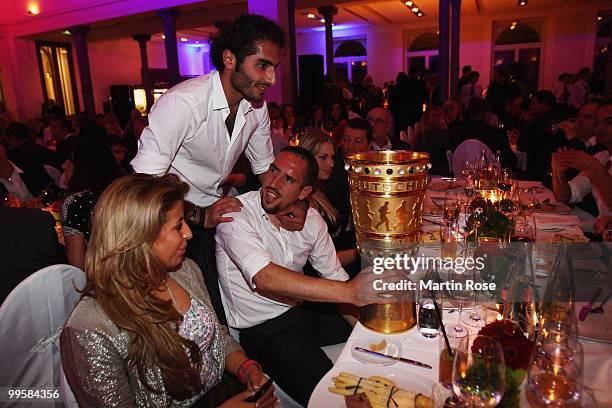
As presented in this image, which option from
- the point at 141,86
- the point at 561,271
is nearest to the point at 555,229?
the point at 561,271

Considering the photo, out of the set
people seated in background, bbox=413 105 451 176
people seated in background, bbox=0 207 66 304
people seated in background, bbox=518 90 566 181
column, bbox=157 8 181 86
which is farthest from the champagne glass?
column, bbox=157 8 181 86

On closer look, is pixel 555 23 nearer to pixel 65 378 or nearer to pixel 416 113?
pixel 416 113

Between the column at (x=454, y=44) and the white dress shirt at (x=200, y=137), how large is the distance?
932cm

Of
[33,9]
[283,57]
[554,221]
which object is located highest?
[33,9]

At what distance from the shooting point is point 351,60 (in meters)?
19.3

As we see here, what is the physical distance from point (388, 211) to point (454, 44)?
10906 millimetres

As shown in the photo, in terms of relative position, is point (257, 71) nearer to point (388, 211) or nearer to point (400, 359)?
point (388, 211)

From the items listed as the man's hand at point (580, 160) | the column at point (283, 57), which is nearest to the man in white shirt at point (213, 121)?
the man's hand at point (580, 160)

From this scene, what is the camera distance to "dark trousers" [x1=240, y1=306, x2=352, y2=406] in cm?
167

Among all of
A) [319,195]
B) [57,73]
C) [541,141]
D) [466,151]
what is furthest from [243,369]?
[57,73]

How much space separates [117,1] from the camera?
10836 mm

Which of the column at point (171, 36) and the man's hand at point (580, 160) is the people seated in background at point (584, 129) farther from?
the column at point (171, 36)

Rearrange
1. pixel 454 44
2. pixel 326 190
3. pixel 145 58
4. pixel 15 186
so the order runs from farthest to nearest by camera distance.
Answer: pixel 145 58 < pixel 454 44 < pixel 15 186 < pixel 326 190

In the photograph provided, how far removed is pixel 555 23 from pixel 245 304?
16144mm
